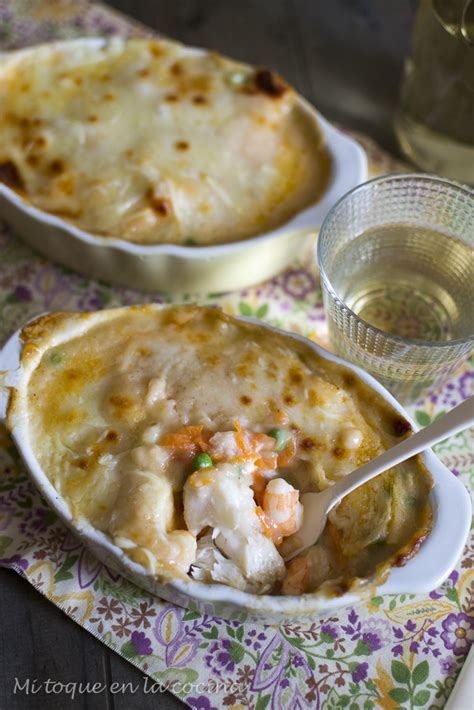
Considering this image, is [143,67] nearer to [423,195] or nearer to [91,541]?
[423,195]

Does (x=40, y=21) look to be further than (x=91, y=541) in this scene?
Yes

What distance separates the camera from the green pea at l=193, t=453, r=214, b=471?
4.83 ft

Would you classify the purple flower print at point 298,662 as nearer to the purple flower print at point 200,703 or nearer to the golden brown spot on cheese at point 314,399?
the purple flower print at point 200,703

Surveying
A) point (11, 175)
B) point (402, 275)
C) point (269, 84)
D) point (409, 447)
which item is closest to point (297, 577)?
point (409, 447)

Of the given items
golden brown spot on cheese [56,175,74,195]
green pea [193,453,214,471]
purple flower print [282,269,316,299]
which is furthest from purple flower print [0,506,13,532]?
purple flower print [282,269,316,299]

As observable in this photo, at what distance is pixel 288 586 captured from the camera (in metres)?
1.42

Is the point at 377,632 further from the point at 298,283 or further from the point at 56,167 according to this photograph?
the point at 56,167

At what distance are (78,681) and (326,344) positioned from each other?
3.28 feet

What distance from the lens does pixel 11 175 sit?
2031mm

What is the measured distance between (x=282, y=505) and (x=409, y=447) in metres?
0.26

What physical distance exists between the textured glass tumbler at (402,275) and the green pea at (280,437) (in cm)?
33

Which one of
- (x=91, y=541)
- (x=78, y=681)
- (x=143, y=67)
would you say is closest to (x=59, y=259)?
(x=143, y=67)

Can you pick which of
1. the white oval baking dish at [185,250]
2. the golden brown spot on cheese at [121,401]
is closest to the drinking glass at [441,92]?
the white oval baking dish at [185,250]

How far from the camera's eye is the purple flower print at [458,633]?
61.8 inches
